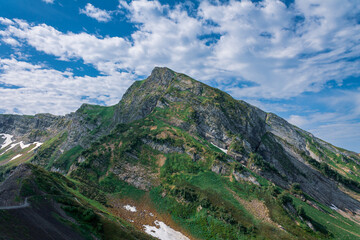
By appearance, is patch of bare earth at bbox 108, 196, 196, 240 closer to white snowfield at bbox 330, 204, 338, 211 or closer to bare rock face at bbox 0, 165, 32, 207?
bare rock face at bbox 0, 165, 32, 207

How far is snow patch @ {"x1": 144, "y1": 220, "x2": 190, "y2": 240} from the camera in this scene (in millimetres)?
38375

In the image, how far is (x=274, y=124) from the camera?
456ft

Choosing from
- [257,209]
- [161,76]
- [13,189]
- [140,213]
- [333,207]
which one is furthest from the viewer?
[161,76]

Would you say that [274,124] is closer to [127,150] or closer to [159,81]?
[159,81]

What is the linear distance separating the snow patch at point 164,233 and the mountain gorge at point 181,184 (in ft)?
0.78

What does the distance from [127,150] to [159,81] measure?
196 feet

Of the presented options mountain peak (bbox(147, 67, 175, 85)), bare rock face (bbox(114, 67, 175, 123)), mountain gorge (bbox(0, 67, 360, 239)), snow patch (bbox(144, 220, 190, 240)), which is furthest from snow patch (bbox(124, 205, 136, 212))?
mountain peak (bbox(147, 67, 175, 85))

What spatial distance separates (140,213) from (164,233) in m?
9.22

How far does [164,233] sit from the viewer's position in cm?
3956

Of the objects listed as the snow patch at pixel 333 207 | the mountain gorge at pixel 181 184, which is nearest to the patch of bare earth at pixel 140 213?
the mountain gorge at pixel 181 184

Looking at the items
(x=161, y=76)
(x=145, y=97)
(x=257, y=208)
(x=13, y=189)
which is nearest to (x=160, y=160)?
(x=257, y=208)

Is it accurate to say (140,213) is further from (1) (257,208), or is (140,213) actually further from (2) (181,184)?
(1) (257,208)

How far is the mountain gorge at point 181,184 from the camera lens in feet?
95.1

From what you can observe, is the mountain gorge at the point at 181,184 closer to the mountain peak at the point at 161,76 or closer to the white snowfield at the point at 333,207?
the mountain peak at the point at 161,76
